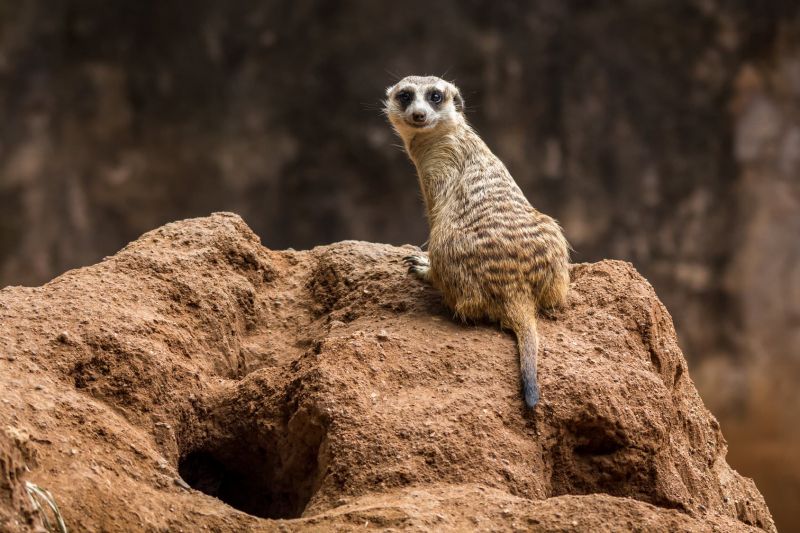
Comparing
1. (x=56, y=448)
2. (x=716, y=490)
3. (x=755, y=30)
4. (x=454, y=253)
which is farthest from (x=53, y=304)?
(x=755, y=30)

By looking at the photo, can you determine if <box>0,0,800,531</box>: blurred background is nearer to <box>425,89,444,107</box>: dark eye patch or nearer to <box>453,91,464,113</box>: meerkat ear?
<box>453,91,464,113</box>: meerkat ear

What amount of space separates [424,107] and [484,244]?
0.72 m

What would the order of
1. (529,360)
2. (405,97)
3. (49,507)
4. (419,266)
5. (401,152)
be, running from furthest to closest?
1. (401,152)
2. (405,97)
3. (419,266)
4. (529,360)
5. (49,507)

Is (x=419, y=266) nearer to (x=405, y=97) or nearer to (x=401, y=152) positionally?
(x=405, y=97)

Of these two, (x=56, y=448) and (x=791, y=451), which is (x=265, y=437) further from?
(x=791, y=451)

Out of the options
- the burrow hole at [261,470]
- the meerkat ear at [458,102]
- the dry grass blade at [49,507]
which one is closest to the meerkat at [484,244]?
the meerkat ear at [458,102]

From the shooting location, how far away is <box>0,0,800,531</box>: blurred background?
7719 millimetres

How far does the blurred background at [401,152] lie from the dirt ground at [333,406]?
155 inches

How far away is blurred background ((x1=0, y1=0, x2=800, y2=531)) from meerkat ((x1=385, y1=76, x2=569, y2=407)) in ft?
12.0

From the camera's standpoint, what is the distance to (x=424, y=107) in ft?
13.7

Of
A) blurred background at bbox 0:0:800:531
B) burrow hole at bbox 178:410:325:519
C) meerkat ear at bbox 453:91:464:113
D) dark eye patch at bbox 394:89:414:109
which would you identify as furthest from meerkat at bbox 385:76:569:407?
blurred background at bbox 0:0:800:531

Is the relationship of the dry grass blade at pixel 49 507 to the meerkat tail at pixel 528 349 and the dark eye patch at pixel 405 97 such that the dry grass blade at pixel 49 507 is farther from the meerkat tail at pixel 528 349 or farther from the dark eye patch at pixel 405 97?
the dark eye patch at pixel 405 97

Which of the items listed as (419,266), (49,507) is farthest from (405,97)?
(49,507)

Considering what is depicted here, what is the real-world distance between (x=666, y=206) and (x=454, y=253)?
4362mm
